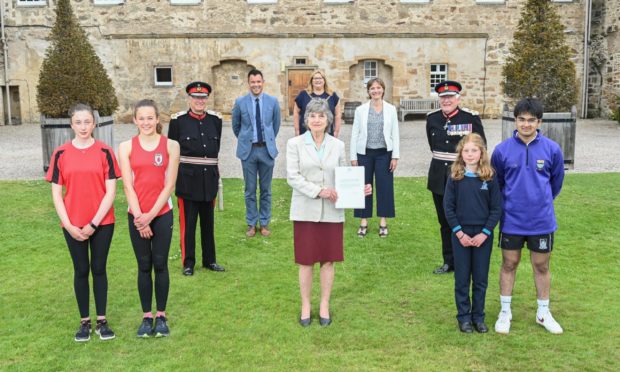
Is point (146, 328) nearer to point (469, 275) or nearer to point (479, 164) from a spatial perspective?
point (469, 275)

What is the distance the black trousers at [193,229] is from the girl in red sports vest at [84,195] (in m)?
1.82

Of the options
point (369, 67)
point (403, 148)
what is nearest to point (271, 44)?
point (369, 67)

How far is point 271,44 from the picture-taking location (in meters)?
26.5

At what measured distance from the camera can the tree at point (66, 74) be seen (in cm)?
1354

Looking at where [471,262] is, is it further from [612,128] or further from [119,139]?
[612,128]

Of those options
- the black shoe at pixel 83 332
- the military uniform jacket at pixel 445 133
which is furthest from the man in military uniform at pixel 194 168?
the military uniform jacket at pixel 445 133

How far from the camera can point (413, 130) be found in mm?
22828

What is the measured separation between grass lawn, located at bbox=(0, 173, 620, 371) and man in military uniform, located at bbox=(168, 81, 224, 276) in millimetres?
398

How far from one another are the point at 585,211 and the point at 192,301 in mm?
6156

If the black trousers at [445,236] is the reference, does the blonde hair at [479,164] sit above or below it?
above

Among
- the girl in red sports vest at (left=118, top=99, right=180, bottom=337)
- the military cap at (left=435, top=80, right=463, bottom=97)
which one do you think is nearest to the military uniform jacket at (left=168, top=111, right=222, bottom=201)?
the girl in red sports vest at (left=118, top=99, right=180, bottom=337)

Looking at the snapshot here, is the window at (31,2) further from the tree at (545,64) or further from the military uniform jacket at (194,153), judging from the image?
the military uniform jacket at (194,153)

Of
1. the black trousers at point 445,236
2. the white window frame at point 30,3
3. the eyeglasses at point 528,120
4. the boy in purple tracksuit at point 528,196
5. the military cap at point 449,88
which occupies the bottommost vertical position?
the black trousers at point 445,236

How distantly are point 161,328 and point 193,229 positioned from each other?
1943 mm
